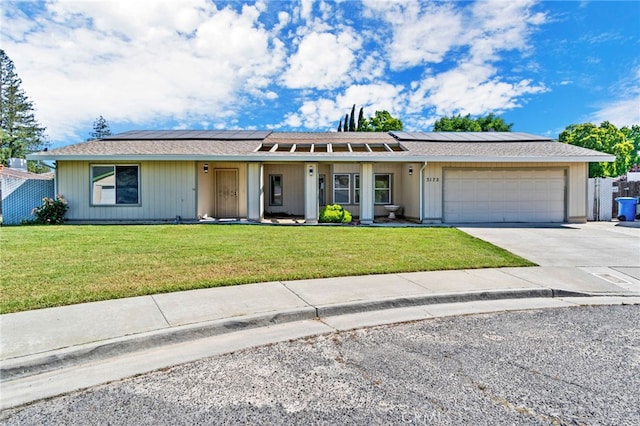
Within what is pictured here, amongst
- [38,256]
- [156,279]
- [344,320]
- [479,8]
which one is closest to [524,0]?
[479,8]

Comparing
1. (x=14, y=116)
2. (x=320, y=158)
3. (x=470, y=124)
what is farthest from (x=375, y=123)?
(x=14, y=116)

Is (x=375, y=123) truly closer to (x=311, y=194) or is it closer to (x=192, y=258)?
(x=311, y=194)

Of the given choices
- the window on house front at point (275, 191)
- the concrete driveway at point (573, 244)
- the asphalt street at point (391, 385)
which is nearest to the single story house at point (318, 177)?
the window on house front at point (275, 191)

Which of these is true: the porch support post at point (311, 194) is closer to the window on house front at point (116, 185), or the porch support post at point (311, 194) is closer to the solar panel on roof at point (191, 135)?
the solar panel on roof at point (191, 135)

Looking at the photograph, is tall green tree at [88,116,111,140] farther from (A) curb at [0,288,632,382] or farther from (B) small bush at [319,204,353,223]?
(A) curb at [0,288,632,382]

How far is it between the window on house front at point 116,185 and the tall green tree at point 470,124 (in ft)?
123

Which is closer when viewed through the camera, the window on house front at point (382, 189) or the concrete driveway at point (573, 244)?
the concrete driveway at point (573, 244)

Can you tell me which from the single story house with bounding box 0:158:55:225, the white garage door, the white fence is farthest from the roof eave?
the white fence

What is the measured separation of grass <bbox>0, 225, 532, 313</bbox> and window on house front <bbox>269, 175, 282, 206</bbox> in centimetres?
665

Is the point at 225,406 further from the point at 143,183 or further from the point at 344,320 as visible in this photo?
the point at 143,183

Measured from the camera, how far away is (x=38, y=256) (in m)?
7.31

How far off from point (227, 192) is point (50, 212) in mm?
6743

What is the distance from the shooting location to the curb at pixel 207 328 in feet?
10.5

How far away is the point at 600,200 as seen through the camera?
16.5m
